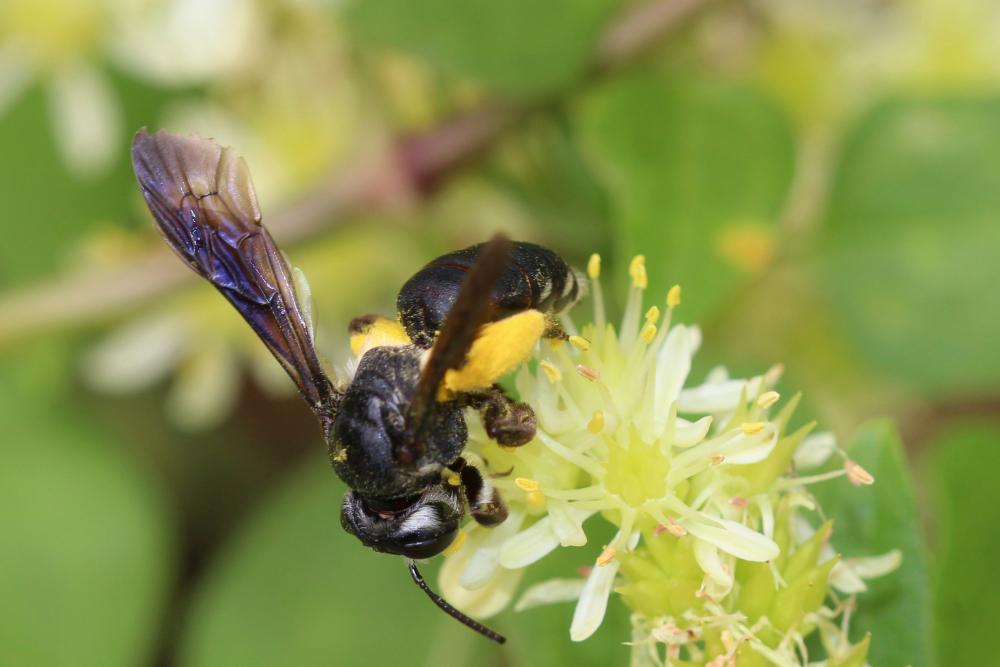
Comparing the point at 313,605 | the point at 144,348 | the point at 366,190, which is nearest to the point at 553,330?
the point at 366,190

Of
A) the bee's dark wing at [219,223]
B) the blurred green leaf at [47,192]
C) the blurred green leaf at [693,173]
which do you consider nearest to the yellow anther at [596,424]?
the bee's dark wing at [219,223]

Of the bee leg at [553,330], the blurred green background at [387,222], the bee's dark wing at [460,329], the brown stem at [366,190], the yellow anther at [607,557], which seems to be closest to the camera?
the bee's dark wing at [460,329]

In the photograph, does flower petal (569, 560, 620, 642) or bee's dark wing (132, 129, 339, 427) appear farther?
bee's dark wing (132, 129, 339, 427)

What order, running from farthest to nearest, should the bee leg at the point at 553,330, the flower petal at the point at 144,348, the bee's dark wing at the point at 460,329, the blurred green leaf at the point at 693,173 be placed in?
the flower petal at the point at 144,348 → the blurred green leaf at the point at 693,173 → the bee leg at the point at 553,330 → the bee's dark wing at the point at 460,329

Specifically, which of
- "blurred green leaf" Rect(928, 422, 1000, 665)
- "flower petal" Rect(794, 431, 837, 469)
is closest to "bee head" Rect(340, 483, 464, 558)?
"flower petal" Rect(794, 431, 837, 469)

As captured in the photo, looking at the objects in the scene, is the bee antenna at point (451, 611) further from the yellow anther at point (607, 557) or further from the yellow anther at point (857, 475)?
the yellow anther at point (857, 475)

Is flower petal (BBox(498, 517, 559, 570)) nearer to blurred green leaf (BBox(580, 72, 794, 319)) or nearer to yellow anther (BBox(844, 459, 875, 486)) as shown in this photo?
yellow anther (BBox(844, 459, 875, 486))

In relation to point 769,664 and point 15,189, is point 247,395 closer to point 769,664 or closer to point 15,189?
point 15,189

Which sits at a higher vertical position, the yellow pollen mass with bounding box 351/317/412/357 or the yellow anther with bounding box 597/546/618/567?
the yellow pollen mass with bounding box 351/317/412/357

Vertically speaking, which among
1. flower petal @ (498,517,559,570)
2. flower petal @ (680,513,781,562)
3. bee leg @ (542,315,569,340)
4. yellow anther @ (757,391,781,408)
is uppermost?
bee leg @ (542,315,569,340)
